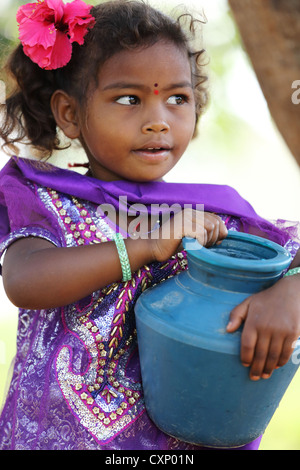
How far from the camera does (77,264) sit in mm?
1682

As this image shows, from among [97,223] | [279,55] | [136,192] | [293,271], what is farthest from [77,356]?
[279,55]

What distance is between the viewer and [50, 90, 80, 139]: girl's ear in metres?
2.09

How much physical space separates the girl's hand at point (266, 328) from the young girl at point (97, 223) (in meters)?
0.02

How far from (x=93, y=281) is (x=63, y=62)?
0.78 meters

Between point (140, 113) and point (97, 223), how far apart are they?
1.23ft

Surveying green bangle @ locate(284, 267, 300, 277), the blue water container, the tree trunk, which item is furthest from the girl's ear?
the tree trunk

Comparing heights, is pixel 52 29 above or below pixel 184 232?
above

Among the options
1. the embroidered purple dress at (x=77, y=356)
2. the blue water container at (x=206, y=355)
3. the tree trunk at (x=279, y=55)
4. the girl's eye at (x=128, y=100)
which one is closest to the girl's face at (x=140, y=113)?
the girl's eye at (x=128, y=100)

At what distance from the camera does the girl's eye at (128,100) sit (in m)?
1.91

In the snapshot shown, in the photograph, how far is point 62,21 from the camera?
2.01 m

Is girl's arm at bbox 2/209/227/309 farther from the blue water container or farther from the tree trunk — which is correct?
the tree trunk

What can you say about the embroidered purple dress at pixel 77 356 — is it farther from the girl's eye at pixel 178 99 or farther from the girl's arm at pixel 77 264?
the girl's eye at pixel 178 99

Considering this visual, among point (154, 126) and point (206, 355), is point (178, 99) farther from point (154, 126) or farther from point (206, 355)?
point (206, 355)

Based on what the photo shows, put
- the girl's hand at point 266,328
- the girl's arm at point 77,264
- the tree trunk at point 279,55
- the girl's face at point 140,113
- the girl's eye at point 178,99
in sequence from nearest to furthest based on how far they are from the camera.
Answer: the tree trunk at point 279,55
the girl's hand at point 266,328
the girl's arm at point 77,264
the girl's face at point 140,113
the girl's eye at point 178,99
